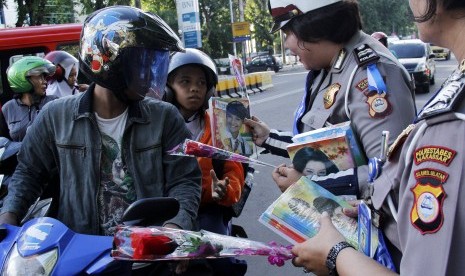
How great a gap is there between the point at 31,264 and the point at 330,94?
4.11 ft

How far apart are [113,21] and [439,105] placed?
4.43 feet

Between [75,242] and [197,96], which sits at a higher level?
[197,96]

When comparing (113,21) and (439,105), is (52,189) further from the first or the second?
(439,105)

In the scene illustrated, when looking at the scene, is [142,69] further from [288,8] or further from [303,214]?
[303,214]

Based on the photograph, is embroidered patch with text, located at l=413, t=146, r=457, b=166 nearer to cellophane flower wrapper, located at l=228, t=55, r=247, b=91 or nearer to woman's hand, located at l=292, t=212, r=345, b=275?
woman's hand, located at l=292, t=212, r=345, b=275

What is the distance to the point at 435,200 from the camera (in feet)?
3.57

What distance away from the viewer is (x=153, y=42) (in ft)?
6.98

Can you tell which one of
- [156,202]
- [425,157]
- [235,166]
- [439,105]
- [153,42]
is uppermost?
[153,42]

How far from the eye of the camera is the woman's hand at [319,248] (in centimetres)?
142

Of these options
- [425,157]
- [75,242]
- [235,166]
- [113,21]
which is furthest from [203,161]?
[425,157]

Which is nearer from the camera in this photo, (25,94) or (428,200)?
(428,200)

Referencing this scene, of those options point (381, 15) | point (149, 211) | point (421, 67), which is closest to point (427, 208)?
point (149, 211)

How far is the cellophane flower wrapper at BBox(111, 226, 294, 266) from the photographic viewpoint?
1467 mm

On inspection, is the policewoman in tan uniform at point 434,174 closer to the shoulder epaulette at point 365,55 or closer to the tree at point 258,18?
the shoulder epaulette at point 365,55
